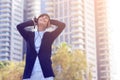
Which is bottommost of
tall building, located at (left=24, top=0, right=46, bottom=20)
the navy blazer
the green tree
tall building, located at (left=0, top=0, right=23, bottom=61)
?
the green tree

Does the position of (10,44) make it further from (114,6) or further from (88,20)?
(114,6)

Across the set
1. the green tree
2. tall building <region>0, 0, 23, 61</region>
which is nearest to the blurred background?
tall building <region>0, 0, 23, 61</region>

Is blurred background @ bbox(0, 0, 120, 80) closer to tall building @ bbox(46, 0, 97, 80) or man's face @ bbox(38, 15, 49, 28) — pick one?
tall building @ bbox(46, 0, 97, 80)

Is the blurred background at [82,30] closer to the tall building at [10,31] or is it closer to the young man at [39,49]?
the tall building at [10,31]

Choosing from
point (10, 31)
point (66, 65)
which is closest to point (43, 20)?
point (66, 65)

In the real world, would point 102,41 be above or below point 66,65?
above

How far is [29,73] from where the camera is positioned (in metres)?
4.60

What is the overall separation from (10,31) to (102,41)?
82.3 feet

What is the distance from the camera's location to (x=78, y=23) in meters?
98.9

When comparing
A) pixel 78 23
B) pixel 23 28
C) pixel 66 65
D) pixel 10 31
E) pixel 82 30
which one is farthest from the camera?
pixel 10 31

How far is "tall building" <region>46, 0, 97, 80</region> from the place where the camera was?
324ft

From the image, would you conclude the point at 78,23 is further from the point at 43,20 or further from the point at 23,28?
the point at 43,20

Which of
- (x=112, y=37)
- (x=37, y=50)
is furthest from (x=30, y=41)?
(x=112, y=37)

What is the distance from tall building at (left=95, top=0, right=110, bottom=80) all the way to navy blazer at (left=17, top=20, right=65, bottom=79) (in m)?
99.2
